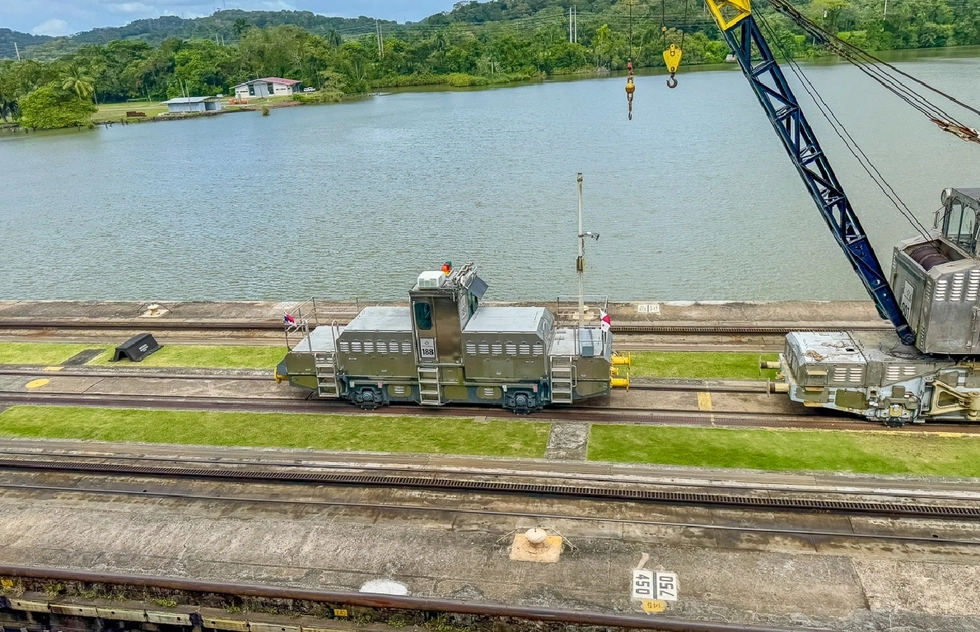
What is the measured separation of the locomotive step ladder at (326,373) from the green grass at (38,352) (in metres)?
12.3

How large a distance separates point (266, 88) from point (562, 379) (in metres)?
136

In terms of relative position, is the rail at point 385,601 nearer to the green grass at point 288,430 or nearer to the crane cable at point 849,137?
the green grass at point 288,430

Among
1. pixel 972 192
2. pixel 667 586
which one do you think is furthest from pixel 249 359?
pixel 972 192

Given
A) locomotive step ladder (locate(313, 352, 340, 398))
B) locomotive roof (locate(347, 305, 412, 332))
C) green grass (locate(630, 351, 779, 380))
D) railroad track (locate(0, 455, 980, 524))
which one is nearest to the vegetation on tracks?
green grass (locate(630, 351, 779, 380))

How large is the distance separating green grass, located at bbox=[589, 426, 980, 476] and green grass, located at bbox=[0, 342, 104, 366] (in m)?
20.7

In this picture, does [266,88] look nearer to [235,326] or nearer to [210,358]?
[235,326]

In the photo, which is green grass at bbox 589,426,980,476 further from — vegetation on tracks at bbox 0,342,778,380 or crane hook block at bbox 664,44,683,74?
crane hook block at bbox 664,44,683,74

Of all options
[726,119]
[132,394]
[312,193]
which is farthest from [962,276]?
[726,119]

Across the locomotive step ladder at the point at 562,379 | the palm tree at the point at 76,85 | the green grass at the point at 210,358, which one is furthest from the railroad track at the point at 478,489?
the palm tree at the point at 76,85

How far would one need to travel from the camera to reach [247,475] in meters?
17.9

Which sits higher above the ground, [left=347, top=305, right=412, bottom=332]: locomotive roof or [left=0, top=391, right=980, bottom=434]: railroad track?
[left=347, top=305, right=412, bottom=332]: locomotive roof

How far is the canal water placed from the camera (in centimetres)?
3831

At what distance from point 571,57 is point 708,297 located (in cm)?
10782

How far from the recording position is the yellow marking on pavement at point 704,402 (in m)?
20.2
